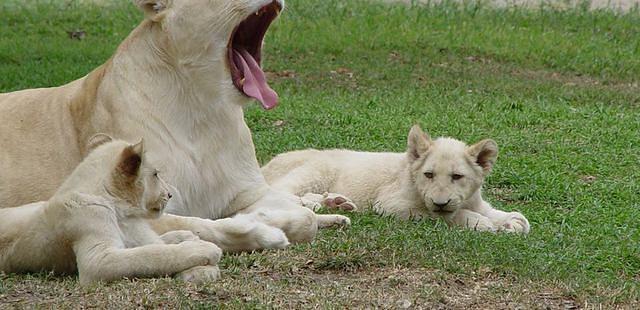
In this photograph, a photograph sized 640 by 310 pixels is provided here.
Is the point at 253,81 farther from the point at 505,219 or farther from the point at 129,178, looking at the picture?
the point at 505,219

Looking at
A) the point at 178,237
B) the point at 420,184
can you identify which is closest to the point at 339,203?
the point at 420,184

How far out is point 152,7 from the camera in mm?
6734

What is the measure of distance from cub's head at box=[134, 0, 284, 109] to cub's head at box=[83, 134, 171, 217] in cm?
102

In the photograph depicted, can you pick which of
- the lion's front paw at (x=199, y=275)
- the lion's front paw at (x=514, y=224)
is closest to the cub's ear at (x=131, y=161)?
the lion's front paw at (x=199, y=275)

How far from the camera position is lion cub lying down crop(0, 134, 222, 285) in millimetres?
5500

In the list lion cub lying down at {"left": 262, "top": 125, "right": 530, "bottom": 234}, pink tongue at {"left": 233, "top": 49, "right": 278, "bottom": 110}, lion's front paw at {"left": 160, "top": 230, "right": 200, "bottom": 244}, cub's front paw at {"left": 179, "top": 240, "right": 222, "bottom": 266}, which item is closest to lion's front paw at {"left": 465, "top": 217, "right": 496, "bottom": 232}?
lion cub lying down at {"left": 262, "top": 125, "right": 530, "bottom": 234}

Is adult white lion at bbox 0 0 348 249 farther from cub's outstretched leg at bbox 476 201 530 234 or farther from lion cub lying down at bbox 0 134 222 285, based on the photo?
cub's outstretched leg at bbox 476 201 530 234

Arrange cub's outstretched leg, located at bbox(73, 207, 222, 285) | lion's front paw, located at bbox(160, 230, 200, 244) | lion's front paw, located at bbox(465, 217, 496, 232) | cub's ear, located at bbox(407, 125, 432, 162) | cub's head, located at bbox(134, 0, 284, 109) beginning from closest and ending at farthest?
1. cub's outstretched leg, located at bbox(73, 207, 222, 285)
2. lion's front paw, located at bbox(160, 230, 200, 244)
3. cub's head, located at bbox(134, 0, 284, 109)
4. lion's front paw, located at bbox(465, 217, 496, 232)
5. cub's ear, located at bbox(407, 125, 432, 162)

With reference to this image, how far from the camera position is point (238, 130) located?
6.88m

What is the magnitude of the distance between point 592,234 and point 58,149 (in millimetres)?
3201

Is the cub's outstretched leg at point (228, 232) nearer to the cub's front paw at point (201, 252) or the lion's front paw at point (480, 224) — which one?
the cub's front paw at point (201, 252)

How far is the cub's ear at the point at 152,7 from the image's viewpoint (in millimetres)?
6680

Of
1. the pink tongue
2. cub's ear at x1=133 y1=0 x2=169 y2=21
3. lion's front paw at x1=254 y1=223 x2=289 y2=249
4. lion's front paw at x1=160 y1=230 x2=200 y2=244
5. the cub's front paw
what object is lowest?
lion's front paw at x1=254 y1=223 x2=289 y2=249

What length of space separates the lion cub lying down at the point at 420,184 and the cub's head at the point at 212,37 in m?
1.38
